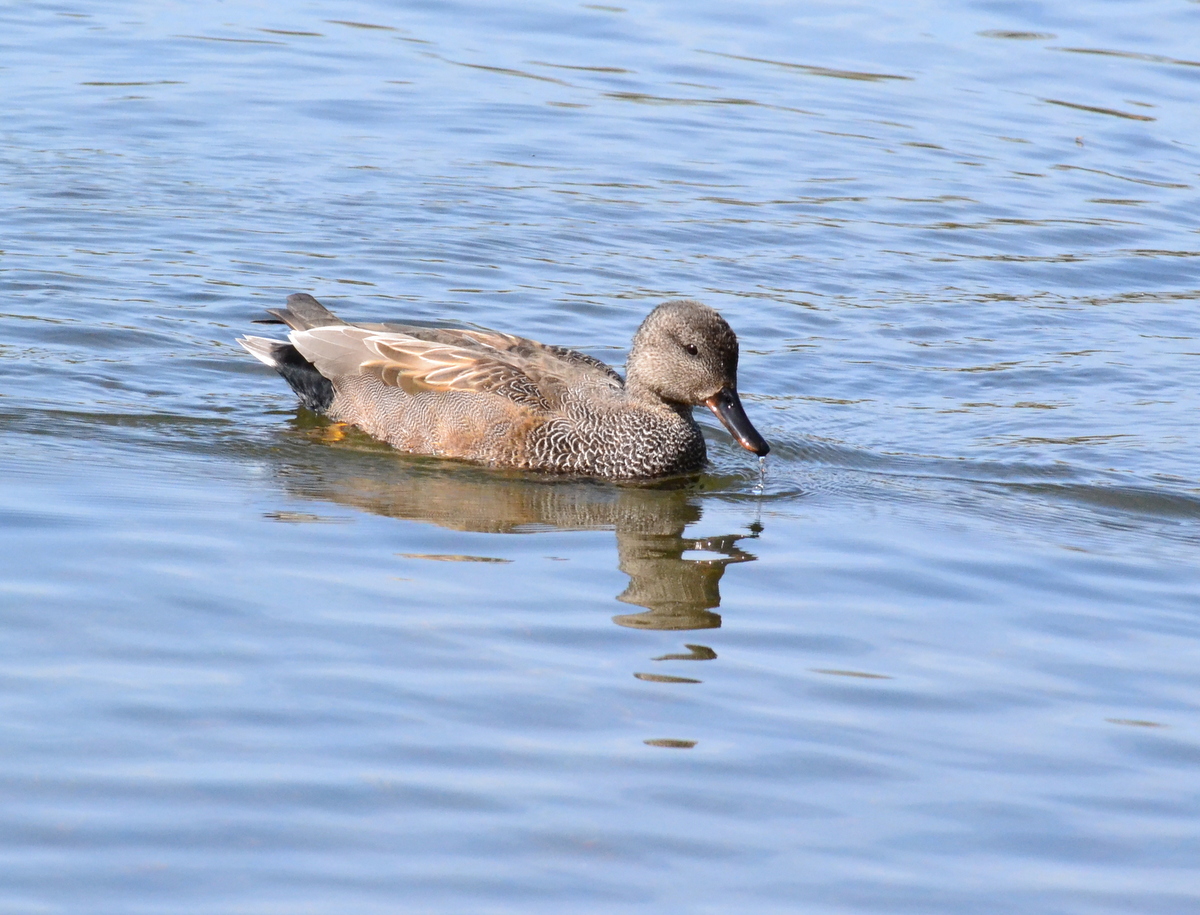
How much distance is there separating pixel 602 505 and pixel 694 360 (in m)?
0.97

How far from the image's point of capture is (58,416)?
904 cm

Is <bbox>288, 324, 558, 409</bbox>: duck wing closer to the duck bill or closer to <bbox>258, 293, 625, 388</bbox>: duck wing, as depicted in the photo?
<bbox>258, 293, 625, 388</bbox>: duck wing

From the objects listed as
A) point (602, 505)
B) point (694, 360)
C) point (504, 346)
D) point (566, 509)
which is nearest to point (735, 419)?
point (694, 360)

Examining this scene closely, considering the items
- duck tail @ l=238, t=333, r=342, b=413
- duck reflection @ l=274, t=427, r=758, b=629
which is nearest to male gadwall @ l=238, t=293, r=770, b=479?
duck reflection @ l=274, t=427, r=758, b=629

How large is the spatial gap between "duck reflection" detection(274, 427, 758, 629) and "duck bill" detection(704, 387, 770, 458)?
38 cm

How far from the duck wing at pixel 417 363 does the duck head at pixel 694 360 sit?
54 cm

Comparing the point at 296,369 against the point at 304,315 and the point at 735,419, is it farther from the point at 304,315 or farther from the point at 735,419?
the point at 735,419

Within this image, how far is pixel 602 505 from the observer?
27.8 ft

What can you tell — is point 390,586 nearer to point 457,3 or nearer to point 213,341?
point 213,341

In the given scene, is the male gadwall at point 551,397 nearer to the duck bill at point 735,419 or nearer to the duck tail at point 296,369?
the duck bill at point 735,419

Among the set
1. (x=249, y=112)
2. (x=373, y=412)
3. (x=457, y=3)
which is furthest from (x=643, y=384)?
(x=457, y=3)

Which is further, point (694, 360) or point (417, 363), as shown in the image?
point (417, 363)

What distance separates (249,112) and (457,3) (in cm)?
492

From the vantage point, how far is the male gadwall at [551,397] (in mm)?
8914
